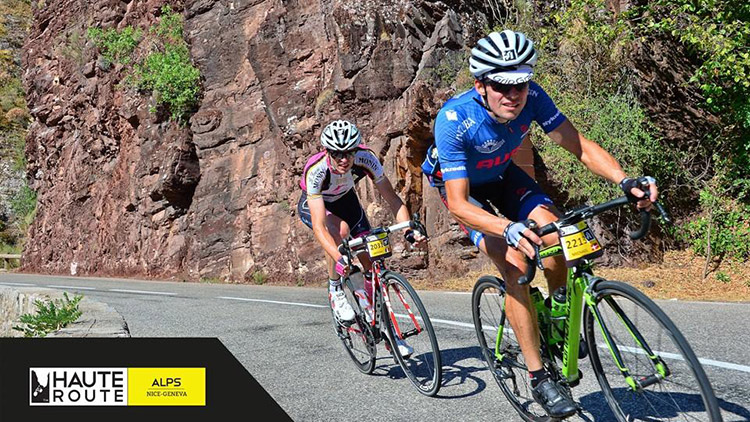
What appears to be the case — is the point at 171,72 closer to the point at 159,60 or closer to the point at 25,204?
the point at 159,60

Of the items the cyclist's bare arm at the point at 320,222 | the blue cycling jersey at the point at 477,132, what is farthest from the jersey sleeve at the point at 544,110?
the cyclist's bare arm at the point at 320,222

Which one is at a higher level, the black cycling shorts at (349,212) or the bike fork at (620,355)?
the black cycling shorts at (349,212)

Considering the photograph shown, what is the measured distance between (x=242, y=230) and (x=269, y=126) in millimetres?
3431

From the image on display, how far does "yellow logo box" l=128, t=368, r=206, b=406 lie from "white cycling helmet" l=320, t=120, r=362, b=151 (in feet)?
7.35

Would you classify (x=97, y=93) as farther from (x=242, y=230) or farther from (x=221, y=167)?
(x=242, y=230)

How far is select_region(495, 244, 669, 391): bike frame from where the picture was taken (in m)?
2.95

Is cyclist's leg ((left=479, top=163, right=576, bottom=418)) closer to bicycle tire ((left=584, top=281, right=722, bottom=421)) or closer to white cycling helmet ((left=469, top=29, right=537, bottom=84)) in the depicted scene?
bicycle tire ((left=584, top=281, right=722, bottom=421))

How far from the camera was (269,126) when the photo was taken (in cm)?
2059

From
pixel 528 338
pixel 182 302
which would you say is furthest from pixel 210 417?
pixel 182 302

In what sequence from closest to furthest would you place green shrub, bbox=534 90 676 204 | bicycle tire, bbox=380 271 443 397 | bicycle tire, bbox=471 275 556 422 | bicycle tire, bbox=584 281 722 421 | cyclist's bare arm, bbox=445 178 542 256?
bicycle tire, bbox=584 281 722 421, cyclist's bare arm, bbox=445 178 542 256, bicycle tire, bbox=471 275 556 422, bicycle tire, bbox=380 271 443 397, green shrub, bbox=534 90 676 204

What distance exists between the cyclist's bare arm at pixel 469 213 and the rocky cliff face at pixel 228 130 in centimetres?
1058

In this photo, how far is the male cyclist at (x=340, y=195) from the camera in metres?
5.33

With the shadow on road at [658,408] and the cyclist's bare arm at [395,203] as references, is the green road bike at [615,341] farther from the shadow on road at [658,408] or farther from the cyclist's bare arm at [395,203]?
the cyclist's bare arm at [395,203]

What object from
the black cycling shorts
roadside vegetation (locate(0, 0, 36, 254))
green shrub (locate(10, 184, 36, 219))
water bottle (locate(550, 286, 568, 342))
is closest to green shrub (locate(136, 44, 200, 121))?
roadside vegetation (locate(0, 0, 36, 254))
